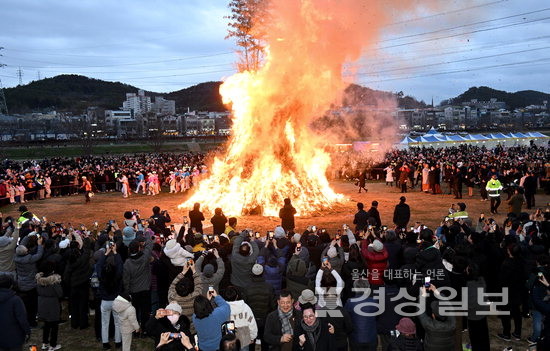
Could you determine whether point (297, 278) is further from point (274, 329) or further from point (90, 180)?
point (90, 180)

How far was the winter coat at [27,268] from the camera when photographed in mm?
7904

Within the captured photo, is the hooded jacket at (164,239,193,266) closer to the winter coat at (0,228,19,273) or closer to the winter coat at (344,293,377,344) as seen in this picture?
the winter coat at (344,293,377,344)

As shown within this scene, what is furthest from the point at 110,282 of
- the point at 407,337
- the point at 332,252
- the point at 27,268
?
the point at 407,337

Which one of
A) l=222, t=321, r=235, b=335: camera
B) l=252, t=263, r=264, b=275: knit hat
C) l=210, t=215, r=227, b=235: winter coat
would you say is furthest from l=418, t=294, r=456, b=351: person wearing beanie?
l=210, t=215, r=227, b=235: winter coat

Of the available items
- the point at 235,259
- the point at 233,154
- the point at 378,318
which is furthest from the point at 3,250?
the point at 233,154

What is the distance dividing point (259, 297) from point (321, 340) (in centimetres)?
145

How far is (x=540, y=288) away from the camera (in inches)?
233

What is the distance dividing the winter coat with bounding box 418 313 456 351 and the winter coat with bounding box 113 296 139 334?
430cm

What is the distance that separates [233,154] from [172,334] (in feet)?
56.0

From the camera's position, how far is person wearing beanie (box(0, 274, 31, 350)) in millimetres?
5699

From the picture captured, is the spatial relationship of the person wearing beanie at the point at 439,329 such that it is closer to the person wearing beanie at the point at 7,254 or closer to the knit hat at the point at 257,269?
the knit hat at the point at 257,269

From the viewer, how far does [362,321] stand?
18.6ft

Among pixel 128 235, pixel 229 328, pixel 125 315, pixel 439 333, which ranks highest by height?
pixel 128 235

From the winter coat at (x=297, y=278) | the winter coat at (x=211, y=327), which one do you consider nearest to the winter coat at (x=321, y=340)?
the winter coat at (x=211, y=327)
